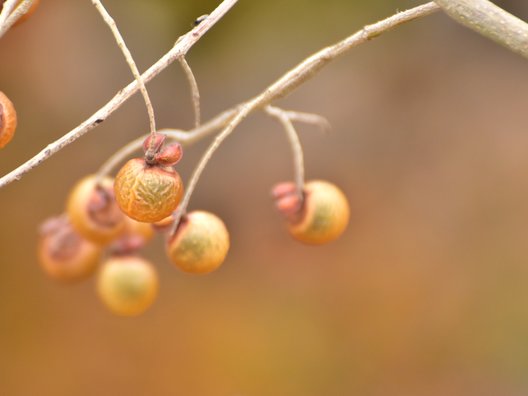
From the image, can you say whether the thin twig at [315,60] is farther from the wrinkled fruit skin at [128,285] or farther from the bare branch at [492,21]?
the wrinkled fruit skin at [128,285]

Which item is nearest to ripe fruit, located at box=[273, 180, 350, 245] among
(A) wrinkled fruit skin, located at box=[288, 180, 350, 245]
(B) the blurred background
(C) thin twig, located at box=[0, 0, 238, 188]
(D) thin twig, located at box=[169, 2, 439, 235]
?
(A) wrinkled fruit skin, located at box=[288, 180, 350, 245]

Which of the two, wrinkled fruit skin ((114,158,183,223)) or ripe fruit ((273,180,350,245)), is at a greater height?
wrinkled fruit skin ((114,158,183,223))

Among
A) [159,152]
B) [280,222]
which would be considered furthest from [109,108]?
[280,222]

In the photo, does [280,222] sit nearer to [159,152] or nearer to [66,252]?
[66,252]

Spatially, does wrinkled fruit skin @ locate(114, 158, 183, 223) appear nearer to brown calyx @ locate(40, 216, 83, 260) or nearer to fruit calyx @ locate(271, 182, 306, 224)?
fruit calyx @ locate(271, 182, 306, 224)

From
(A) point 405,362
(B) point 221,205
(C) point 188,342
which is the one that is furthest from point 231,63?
(A) point 405,362

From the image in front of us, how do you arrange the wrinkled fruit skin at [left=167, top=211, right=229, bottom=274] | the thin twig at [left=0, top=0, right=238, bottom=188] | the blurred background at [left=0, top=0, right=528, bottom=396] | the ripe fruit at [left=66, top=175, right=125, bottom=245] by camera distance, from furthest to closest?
the blurred background at [left=0, top=0, right=528, bottom=396] → the ripe fruit at [left=66, top=175, right=125, bottom=245] → the wrinkled fruit skin at [left=167, top=211, right=229, bottom=274] → the thin twig at [left=0, top=0, right=238, bottom=188]
